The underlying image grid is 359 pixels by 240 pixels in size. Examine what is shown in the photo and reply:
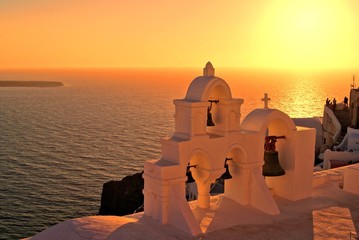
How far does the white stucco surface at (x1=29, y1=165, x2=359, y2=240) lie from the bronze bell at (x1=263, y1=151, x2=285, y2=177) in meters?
1.16

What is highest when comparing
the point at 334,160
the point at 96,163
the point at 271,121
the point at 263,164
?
the point at 271,121

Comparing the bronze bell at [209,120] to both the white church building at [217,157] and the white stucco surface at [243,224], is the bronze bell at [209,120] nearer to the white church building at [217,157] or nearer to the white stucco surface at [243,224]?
the white church building at [217,157]

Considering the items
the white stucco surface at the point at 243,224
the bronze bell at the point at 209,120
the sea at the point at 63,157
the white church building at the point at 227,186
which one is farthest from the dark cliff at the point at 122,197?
the bronze bell at the point at 209,120

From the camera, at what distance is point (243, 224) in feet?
46.1

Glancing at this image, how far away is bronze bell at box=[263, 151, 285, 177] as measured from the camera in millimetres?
16344

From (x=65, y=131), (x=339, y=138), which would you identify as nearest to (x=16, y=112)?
(x=65, y=131)

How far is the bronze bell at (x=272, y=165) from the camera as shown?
16344 millimetres

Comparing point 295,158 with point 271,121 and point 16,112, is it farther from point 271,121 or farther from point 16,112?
point 16,112

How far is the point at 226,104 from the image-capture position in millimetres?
14484

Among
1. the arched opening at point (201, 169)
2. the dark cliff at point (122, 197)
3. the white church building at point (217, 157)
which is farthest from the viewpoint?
the dark cliff at point (122, 197)

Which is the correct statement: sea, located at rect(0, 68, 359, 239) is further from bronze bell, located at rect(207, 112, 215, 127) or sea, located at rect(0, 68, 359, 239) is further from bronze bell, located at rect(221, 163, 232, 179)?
→ bronze bell, located at rect(207, 112, 215, 127)

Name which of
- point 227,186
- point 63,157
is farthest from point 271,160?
point 63,157

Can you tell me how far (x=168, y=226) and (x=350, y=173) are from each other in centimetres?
884

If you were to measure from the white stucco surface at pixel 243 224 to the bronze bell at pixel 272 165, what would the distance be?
1158 mm
